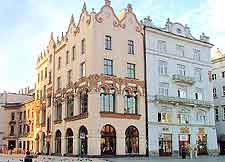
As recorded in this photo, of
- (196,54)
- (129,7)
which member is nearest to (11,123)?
(129,7)

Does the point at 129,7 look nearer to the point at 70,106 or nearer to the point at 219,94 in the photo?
the point at 70,106

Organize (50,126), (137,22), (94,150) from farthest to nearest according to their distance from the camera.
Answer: (50,126) < (137,22) < (94,150)

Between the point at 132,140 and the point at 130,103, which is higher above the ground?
the point at 130,103

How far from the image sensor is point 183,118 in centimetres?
5309

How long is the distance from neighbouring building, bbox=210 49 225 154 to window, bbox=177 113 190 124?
37.5 feet

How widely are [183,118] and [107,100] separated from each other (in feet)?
43.2

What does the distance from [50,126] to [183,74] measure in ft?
74.1

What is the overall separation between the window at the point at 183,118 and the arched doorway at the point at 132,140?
7.90 meters

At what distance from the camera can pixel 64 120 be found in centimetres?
5269

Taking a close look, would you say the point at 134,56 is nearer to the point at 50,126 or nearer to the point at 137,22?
the point at 137,22

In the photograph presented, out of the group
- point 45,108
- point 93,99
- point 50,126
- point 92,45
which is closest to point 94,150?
point 93,99

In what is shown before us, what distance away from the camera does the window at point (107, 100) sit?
45.8m

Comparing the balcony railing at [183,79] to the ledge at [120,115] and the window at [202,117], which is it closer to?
the window at [202,117]

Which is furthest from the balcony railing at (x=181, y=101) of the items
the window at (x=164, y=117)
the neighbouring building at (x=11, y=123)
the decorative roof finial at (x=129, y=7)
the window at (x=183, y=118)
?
the neighbouring building at (x=11, y=123)
